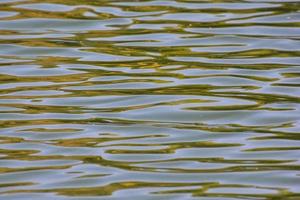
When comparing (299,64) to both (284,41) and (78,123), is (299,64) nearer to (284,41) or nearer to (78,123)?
(284,41)

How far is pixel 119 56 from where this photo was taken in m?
7.85

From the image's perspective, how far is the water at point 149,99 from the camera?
5.70m

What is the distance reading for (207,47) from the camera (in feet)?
26.2

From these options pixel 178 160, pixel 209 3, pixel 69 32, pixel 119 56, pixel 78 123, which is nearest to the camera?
pixel 178 160

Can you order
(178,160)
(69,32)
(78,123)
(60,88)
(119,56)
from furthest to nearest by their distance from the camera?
(69,32) < (119,56) < (60,88) < (78,123) < (178,160)

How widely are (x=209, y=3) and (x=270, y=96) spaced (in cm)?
212

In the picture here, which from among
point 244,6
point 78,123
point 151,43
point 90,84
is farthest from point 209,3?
point 78,123

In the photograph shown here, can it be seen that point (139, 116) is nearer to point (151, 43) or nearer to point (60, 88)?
point (60, 88)

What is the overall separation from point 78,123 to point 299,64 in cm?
174

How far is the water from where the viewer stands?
570 cm

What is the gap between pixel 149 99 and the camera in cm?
701

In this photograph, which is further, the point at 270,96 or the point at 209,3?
the point at 209,3

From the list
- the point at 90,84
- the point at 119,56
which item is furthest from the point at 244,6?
the point at 90,84

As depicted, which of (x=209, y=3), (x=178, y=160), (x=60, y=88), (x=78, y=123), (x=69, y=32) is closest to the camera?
(x=178, y=160)
